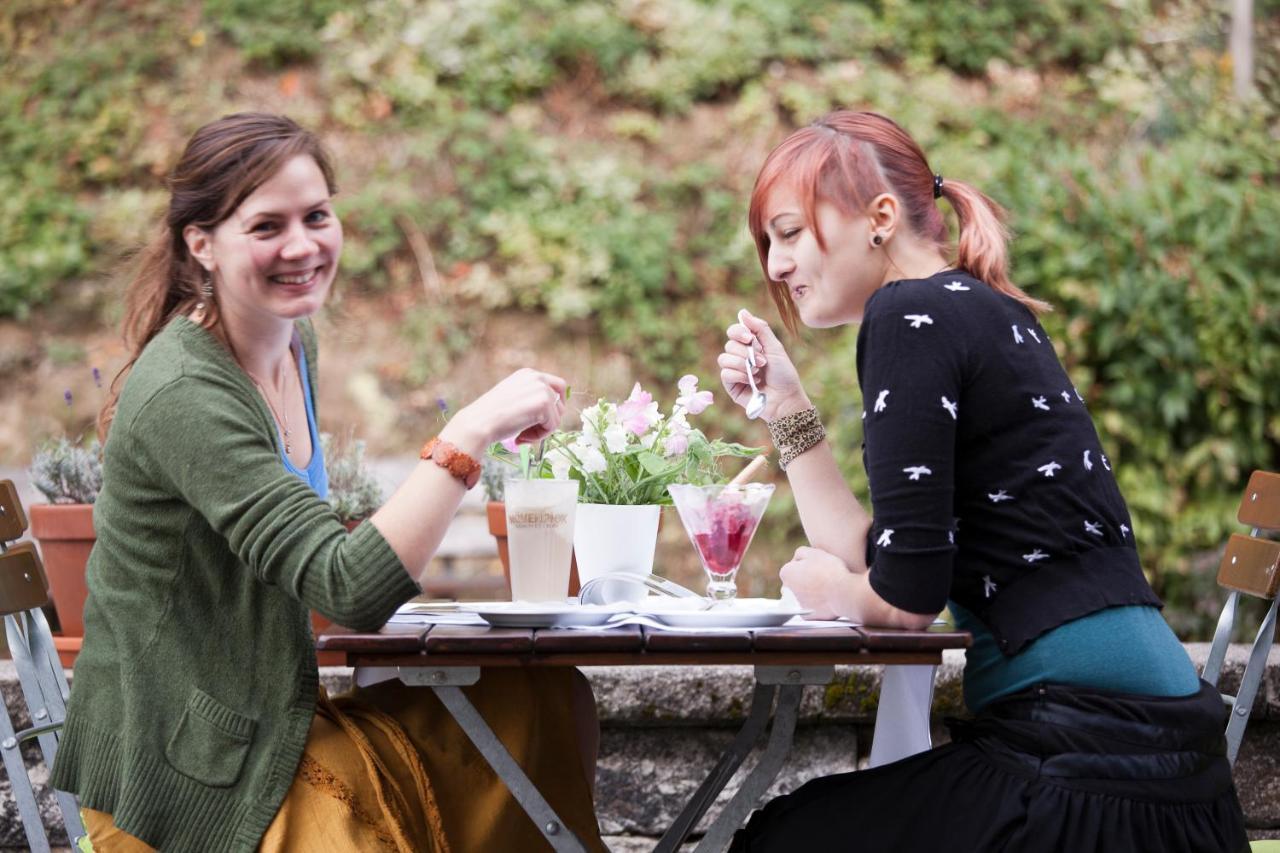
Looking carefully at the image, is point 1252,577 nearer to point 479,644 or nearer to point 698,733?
point 698,733

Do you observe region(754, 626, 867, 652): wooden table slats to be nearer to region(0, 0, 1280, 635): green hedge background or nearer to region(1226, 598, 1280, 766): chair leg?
region(1226, 598, 1280, 766): chair leg

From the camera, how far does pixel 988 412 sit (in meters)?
1.70

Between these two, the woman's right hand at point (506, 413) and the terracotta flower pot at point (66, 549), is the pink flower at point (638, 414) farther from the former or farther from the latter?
the terracotta flower pot at point (66, 549)

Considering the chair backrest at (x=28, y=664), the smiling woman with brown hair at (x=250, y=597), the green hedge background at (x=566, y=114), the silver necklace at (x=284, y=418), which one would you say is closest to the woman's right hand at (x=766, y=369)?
the smiling woman with brown hair at (x=250, y=597)

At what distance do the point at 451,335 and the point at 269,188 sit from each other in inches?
171

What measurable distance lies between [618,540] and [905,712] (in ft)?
1.57

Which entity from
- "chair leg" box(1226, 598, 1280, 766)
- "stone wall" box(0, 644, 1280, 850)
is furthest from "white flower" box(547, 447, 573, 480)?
"chair leg" box(1226, 598, 1280, 766)

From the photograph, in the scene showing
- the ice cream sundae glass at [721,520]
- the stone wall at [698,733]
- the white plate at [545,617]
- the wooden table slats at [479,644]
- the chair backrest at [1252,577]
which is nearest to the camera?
the wooden table slats at [479,644]

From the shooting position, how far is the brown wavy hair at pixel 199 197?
6.22ft

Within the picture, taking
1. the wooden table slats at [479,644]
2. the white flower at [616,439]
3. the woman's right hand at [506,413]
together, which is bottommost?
the wooden table slats at [479,644]

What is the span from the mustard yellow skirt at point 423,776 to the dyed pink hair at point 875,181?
0.77 meters

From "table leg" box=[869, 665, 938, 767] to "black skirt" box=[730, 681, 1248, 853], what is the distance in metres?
0.18

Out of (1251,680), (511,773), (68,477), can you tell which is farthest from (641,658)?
(68,477)

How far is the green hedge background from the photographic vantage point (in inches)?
243
